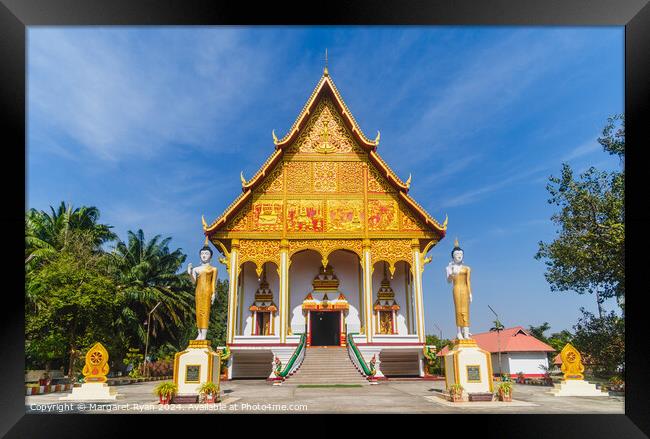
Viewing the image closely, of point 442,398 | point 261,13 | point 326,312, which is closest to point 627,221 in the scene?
point 442,398

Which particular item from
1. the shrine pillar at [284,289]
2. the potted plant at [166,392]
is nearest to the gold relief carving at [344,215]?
the shrine pillar at [284,289]

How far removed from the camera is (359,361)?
13.2m

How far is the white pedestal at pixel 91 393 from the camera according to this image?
28.9 ft

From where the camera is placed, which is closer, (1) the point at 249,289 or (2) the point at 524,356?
(1) the point at 249,289

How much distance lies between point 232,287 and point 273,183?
3.66m

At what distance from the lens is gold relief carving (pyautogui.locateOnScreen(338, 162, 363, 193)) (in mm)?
15992

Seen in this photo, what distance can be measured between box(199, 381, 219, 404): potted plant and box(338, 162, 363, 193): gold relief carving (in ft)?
28.7

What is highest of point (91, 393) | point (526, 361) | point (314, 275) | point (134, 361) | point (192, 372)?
point (314, 275)

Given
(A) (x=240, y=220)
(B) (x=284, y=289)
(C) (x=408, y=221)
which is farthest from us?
(C) (x=408, y=221)

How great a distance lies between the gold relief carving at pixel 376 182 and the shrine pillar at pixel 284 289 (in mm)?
3417

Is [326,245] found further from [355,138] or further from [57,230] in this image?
[57,230]

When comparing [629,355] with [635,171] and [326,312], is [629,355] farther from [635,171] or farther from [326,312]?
[326,312]

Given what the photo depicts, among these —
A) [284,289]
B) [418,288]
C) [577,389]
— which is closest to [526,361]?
[418,288]

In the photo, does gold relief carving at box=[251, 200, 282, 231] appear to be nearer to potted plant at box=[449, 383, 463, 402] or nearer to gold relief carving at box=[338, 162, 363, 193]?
gold relief carving at box=[338, 162, 363, 193]
